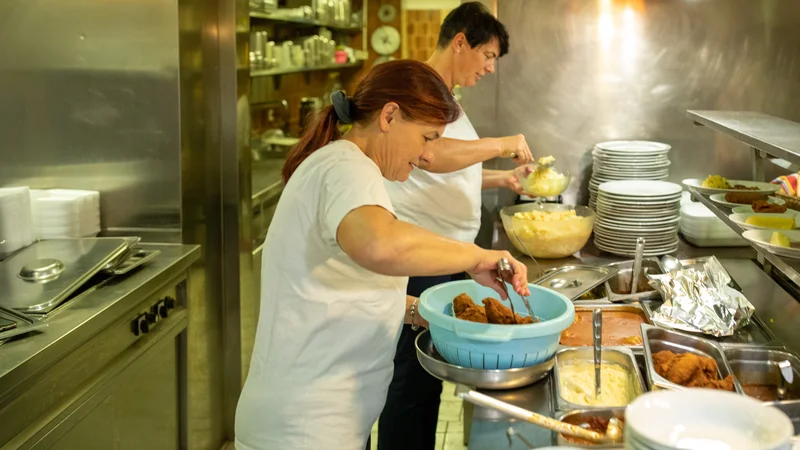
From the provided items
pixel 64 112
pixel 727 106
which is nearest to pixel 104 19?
pixel 64 112

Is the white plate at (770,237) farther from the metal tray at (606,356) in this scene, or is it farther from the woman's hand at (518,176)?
the woman's hand at (518,176)

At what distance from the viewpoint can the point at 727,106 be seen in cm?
380

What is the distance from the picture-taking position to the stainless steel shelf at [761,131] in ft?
5.96

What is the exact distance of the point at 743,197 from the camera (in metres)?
2.69

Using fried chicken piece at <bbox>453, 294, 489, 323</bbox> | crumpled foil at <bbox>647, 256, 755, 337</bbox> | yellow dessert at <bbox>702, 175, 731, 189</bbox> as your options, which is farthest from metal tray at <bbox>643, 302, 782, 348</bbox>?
yellow dessert at <bbox>702, 175, 731, 189</bbox>

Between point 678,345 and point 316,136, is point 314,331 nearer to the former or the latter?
point 316,136

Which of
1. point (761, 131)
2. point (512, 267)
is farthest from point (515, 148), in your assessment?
point (512, 267)

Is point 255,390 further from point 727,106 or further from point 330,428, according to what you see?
point 727,106

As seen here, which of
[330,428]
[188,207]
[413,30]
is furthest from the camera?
[413,30]

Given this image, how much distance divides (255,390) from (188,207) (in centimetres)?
162

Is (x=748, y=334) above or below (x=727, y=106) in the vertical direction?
below

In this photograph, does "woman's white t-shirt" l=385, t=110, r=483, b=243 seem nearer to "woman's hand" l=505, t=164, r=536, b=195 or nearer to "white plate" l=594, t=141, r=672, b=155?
"woman's hand" l=505, t=164, r=536, b=195

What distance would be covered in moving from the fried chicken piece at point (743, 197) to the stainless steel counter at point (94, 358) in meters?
1.95

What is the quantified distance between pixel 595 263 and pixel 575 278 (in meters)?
0.43
